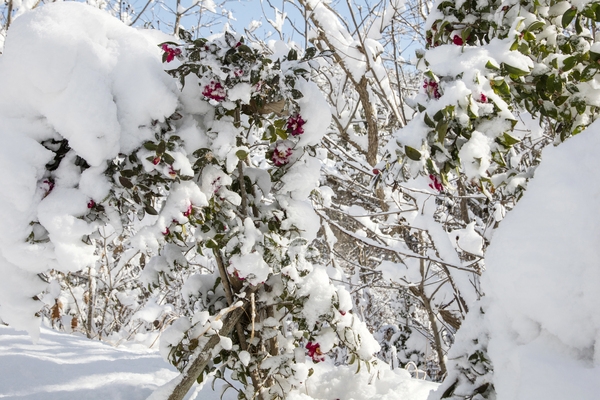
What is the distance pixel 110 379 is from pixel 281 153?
1186mm

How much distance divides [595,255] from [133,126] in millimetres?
1056

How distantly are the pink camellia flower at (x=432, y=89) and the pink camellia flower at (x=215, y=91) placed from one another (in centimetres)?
57

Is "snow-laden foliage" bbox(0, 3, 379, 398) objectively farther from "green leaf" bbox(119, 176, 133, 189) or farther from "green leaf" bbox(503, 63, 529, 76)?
"green leaf" bbox(503, 63, 529, 76)

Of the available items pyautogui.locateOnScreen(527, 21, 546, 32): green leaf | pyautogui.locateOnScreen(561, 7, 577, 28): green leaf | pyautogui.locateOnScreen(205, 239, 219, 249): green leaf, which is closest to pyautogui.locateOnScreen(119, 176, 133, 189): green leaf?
pyautogui.locateOnScreen(205, 239, 219, 249): green leaf

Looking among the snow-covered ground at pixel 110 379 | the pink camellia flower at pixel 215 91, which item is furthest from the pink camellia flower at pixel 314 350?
the pink camellia flower at pixel 215 91

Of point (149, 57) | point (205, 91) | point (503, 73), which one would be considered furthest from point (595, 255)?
point (149, 57)

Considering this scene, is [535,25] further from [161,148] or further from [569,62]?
[161,148]

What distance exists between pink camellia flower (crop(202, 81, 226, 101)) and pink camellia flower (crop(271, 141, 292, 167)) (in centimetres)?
24

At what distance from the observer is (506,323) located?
72cm

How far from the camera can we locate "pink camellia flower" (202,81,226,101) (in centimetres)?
114

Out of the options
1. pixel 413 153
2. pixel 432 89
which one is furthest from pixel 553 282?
pixel 432 89

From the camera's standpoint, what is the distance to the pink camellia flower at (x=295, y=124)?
1.24 m

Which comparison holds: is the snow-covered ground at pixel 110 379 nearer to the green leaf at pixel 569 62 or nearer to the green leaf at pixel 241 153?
the green leaf at pixel 241 153

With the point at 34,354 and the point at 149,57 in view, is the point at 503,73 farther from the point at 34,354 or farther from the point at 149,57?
the point at 34,354
